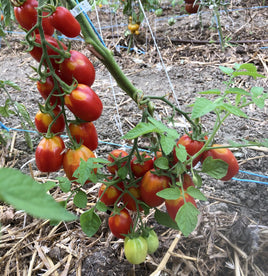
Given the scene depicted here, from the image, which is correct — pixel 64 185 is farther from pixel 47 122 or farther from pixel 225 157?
pixel 225 157

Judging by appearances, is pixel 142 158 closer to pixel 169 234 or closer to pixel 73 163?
pixel 73 163

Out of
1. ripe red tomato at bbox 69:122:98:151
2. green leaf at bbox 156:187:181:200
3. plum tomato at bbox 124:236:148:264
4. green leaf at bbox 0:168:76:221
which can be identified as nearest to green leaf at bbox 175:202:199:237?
green leaf at bbox 156:187:181:200

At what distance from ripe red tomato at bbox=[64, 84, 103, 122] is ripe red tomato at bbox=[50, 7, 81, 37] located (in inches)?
4.9

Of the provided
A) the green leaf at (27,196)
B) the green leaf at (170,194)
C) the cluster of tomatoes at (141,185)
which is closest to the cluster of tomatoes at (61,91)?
the cluster of tomatoes at (141,185)

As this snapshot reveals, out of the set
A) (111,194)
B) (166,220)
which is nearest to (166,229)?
(166,220)

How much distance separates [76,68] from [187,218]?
1.36ft

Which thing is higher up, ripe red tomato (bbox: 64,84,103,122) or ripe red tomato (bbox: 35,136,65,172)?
ripe red tomato (bbox: 64,84,103,122)

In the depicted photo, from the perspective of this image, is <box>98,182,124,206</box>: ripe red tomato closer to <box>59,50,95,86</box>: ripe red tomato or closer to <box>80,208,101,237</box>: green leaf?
<box>80,208,101,237</box>: green leaf

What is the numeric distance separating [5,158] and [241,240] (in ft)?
3.87

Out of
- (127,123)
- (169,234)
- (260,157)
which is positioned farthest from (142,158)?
(127,123)

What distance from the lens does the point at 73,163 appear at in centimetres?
67

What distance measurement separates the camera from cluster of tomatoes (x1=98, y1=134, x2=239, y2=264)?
26.7 inches

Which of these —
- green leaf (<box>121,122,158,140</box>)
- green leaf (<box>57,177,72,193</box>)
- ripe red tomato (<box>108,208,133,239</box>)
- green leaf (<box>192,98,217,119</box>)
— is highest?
green leaf (<box>121,122,158,140</box>)

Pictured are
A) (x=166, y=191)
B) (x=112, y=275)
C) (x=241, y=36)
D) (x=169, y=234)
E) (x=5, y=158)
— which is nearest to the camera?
(x=166, y=191)
